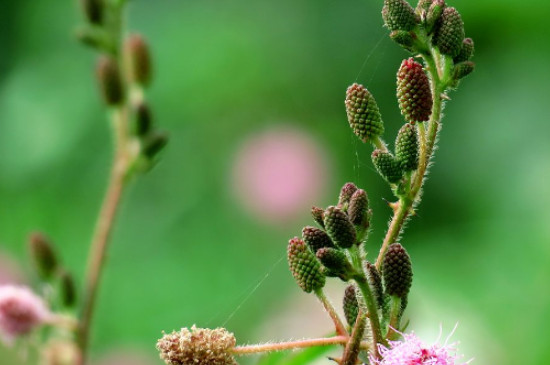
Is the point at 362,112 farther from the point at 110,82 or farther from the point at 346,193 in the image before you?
the point at 110,82

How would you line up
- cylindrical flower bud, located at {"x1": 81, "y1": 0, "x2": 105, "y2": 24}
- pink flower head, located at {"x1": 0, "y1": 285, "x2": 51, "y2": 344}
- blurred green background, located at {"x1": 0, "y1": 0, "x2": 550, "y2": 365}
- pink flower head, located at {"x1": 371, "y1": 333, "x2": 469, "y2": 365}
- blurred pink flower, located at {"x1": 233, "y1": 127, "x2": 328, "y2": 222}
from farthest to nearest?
1. blurred pink flower, located at {"x1": 233, "y1": 127, "x2": 328, "y2": 222}
2. blurred green background, located at {"x1": 0, "y1": 0, "x2": 550, "y2": 365}
3. cylindrical flower bud, located at {"x1": 81, "y1": 0, "x2": 105, "y2": 24}
4. pink flower head, located at {"x1": 0, "y1": 285, "x2": 51, "y2": 344}
5. pink flower head, located at {"x1": 371, "y1": 333, "x2": 469, "y2": 365}

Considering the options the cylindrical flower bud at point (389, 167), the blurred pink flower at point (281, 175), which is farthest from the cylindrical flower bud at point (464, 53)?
the blurred pink flower at point (281, 175)

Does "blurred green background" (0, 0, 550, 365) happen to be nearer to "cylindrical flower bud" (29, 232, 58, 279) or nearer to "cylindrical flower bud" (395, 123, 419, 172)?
"cylindrical flower bud" (29, 232, 58, 279)

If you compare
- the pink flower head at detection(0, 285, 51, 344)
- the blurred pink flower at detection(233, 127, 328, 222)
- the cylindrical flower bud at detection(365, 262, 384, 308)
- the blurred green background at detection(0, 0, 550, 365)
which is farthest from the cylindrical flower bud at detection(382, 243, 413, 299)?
the blurred pink flower at detection(233, 127, 328, 222)

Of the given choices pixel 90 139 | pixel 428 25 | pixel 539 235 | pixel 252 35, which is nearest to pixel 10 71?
pixel 90 139

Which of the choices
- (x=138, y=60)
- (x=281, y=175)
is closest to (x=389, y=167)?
(x=138, y=60)
